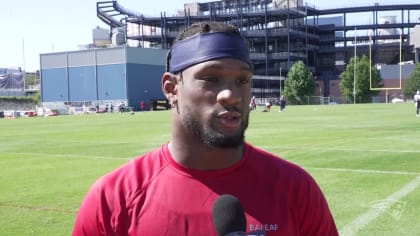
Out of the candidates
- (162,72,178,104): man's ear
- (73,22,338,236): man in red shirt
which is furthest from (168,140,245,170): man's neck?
(162,72,178,104): man's ear

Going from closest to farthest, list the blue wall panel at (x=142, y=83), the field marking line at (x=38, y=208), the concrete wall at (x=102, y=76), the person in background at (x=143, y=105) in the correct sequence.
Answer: the field marking line at (x=38, y=208) → the person in background at (x=143, y=105) → the blue wall panel at (x=142, y=83) → the concrete wall at (x=102, y=76)

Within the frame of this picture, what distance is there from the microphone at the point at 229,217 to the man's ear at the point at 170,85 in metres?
0.53

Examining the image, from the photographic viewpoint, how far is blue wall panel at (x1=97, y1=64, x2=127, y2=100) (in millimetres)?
81375

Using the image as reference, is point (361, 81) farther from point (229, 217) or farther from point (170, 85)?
point (229, 217)

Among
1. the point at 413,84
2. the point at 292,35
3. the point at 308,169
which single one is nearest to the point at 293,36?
the point at 292,35

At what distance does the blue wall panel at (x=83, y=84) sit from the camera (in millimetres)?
83000

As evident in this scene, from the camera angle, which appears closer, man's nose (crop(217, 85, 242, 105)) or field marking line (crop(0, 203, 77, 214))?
man's nose (crop(217, 85, 242, 105))

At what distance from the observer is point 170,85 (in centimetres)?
238

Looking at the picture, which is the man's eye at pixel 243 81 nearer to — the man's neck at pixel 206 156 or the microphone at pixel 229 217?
the man's neck at pixel 206 156

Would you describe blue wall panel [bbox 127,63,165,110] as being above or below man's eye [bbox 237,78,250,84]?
above

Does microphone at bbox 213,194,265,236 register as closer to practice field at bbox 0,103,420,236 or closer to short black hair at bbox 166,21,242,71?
short black hair at bbox 166,21,242,71

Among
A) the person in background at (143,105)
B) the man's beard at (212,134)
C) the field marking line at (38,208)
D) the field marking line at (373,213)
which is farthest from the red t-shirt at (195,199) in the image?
the person in background at (143,105)

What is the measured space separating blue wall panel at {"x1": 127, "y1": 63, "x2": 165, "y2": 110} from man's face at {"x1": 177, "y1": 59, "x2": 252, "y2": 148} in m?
79.5

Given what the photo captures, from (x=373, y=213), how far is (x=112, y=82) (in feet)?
252
